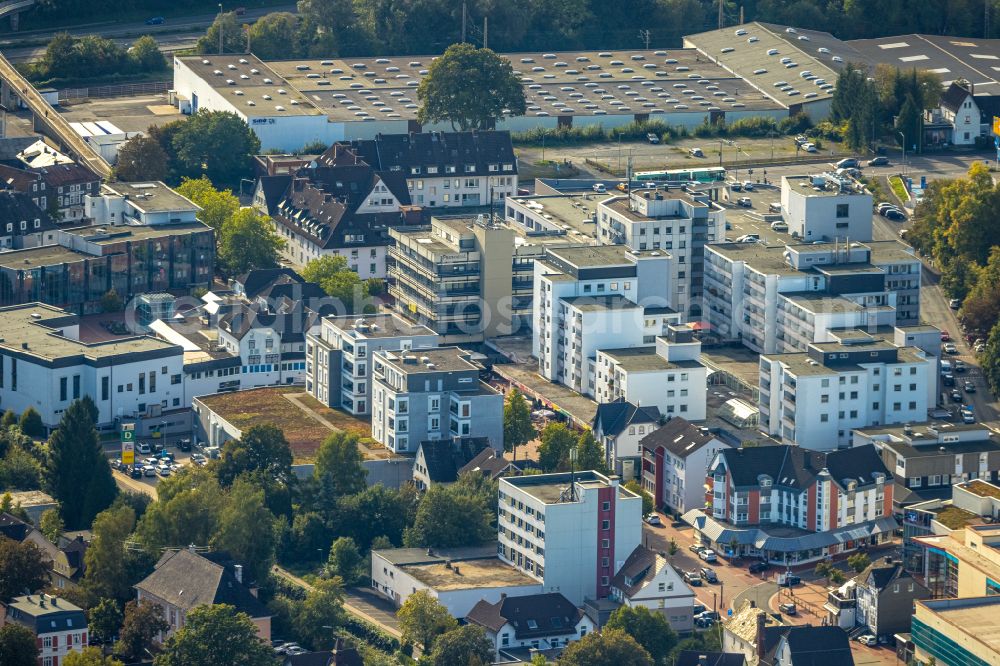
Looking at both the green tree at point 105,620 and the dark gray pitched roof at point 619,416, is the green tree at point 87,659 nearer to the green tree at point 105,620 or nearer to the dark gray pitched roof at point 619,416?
the green tree at point 105,620

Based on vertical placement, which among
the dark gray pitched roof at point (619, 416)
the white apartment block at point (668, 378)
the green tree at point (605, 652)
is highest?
the white apartment block at point (668, 378)

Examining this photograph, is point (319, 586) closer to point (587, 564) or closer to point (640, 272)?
point (587, 564)

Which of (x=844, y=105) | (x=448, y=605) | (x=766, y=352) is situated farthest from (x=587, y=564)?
(x=844, y=105)

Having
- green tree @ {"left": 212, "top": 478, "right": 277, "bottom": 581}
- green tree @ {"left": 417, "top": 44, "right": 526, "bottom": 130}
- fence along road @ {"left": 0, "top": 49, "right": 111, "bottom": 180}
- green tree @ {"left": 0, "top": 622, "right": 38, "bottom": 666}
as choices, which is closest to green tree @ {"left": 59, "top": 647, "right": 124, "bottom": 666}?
green tree @ {"left": 0, "top": 622, "right": 38, "bottom": 666}

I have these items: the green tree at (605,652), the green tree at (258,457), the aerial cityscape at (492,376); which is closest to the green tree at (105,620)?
the aerial cityscape at (492,376)

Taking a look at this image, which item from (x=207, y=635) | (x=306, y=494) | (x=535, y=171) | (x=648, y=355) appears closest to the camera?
(x=207, y=635)

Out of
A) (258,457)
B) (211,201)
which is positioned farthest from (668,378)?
(211,201)
